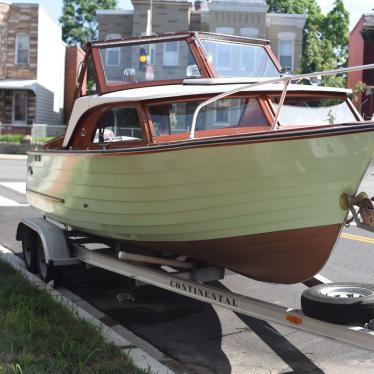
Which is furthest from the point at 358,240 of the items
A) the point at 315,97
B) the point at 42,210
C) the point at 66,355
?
the point at 66,355

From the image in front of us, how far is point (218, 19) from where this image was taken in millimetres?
30469

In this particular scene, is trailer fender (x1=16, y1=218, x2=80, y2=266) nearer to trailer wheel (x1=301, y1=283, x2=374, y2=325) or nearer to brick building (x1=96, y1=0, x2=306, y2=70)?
trailer wheel (x1=301, y1=283, x2=374, y2=325)

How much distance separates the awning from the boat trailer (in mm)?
23906

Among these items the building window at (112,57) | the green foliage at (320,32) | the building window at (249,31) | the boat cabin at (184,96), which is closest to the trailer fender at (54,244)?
the boat cabin at (184,96)

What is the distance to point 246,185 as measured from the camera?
177 inches

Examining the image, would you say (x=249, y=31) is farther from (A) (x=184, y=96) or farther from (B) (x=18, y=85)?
A: (A) (x=184, y=96)

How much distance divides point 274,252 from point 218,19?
90.1 feet

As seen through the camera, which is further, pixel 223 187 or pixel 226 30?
pixel 226 30

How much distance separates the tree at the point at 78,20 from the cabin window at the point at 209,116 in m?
47.5

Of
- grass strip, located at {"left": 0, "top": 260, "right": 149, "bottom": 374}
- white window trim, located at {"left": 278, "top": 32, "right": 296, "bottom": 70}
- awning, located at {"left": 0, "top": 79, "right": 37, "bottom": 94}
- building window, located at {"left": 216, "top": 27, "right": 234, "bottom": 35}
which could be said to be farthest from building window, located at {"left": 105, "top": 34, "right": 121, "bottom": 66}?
white window trim, located at {"left": 278, "top": 32, "right": 296, "bottom": 70}

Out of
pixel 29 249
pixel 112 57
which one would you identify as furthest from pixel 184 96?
pixel 29 249

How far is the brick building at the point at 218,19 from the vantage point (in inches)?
1192

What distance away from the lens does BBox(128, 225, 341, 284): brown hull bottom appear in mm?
4406

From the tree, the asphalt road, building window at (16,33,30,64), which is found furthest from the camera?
the tree
